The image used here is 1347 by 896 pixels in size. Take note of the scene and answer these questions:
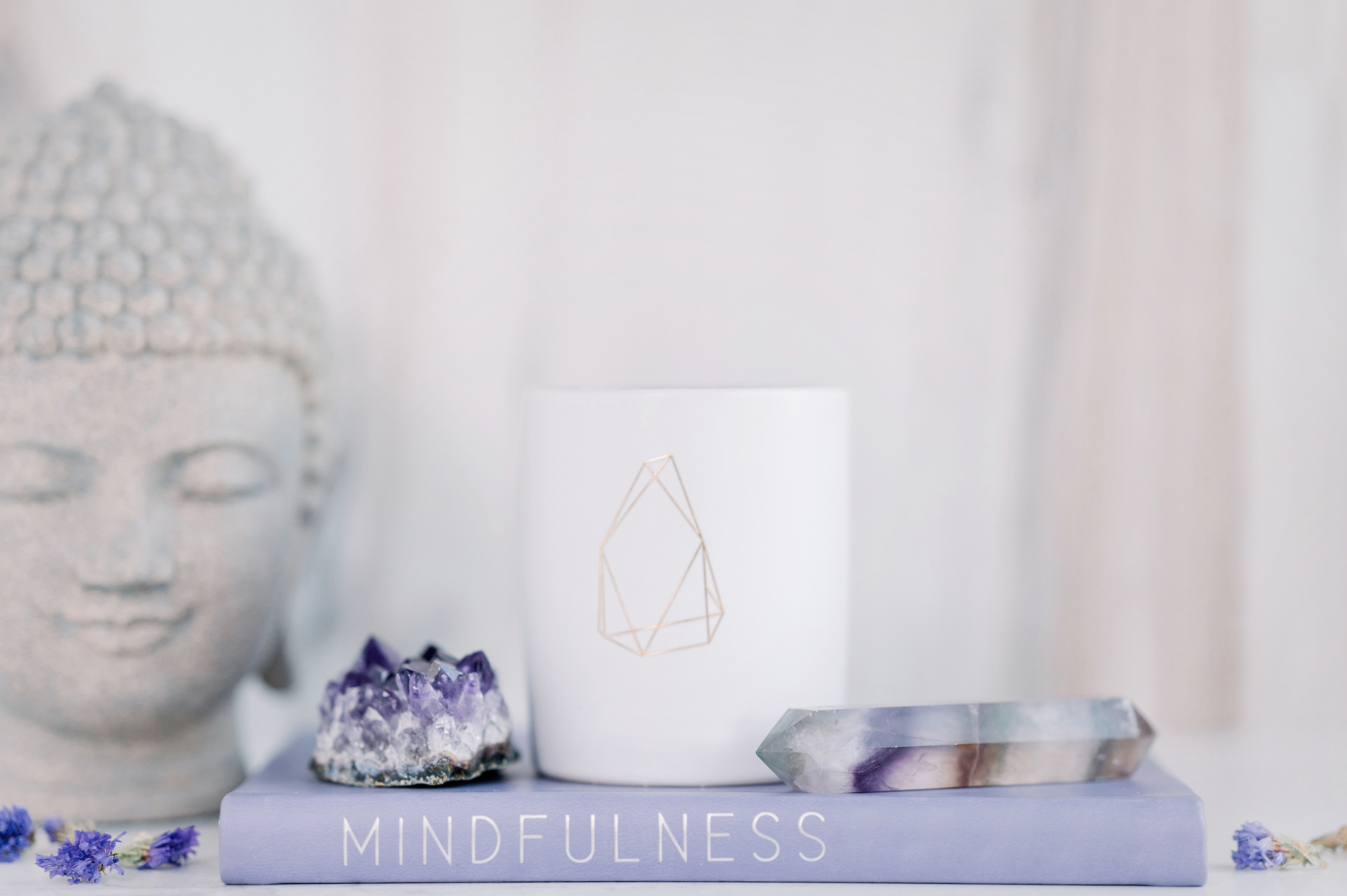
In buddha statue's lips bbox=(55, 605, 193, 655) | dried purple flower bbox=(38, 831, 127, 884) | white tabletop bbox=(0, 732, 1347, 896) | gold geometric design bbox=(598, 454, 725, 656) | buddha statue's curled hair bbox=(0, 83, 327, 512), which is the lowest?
white tabletop bbox=(0, 732, 1347, 896)

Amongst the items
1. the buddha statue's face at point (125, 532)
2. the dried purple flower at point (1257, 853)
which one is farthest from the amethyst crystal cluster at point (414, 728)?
the dried purple flower at point (1257, 853)

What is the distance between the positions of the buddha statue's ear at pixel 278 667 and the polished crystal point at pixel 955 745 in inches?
16.9

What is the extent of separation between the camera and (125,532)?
0.67 meters

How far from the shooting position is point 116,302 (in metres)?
0.68

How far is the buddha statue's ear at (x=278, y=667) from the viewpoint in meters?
0.84

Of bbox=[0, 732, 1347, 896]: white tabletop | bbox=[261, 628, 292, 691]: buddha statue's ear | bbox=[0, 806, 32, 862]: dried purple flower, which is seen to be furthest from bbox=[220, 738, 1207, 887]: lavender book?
bbox=[261, 628, 292, 691]: buddha statue's ear

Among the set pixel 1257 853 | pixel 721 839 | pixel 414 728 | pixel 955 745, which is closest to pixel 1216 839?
pixel 1257 853

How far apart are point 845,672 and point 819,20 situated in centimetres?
55

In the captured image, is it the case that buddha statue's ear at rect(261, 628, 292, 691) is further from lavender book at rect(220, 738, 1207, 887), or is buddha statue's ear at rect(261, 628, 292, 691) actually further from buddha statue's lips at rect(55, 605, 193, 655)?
lavender book at rect(220, 738, 1207, 887)

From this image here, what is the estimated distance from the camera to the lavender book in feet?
1.81

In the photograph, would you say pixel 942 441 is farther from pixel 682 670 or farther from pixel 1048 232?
pixel 682 670

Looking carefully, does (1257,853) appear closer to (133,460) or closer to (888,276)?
(888,276)

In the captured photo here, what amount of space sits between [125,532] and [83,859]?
0.62ft

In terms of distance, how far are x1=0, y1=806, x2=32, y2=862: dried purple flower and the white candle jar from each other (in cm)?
31
